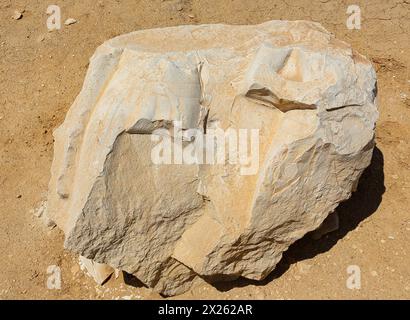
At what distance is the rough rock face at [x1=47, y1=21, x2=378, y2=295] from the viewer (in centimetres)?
279

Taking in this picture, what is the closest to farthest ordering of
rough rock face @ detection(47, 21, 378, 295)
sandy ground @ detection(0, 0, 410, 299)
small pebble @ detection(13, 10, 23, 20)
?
rough rock face @ detection(47, 21, 378, 295) → sandy ground @ detection(0, 0, 410, 299) → small pebble @ detection(13, 10, 23, 20)

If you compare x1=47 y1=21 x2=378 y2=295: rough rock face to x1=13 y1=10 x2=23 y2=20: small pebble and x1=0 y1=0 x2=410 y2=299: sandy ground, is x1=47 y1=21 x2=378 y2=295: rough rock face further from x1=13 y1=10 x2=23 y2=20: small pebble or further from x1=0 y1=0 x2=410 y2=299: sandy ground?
x1=13 y1=10 x2=23 y2=20: small pebble

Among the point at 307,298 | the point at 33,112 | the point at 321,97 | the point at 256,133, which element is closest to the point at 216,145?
the point at 256,133

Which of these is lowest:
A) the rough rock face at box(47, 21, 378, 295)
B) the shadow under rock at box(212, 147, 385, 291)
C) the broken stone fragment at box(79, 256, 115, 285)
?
the shadow under rock at box(212, 147, 385, 291)

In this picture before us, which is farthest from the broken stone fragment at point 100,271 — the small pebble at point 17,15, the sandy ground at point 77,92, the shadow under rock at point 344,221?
the small pebble at point 17,15

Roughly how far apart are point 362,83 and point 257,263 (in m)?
1.20

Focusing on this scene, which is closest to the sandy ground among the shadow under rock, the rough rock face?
the shadow under rock

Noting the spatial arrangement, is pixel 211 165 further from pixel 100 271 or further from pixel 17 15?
pixel 17 15

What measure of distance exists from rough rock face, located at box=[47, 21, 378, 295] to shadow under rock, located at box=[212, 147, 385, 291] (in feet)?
0.78

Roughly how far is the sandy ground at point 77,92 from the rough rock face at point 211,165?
0.44 meters

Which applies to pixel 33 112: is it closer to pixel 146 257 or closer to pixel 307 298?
pixel 146 257

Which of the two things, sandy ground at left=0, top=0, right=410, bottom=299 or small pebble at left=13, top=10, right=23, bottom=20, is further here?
small pebble at left=13, top=10, right=23, bottom=20

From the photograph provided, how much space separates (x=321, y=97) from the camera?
277 centimetres

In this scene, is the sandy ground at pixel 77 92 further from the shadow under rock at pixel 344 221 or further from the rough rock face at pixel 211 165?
the rough rock face at pixel 211 165
